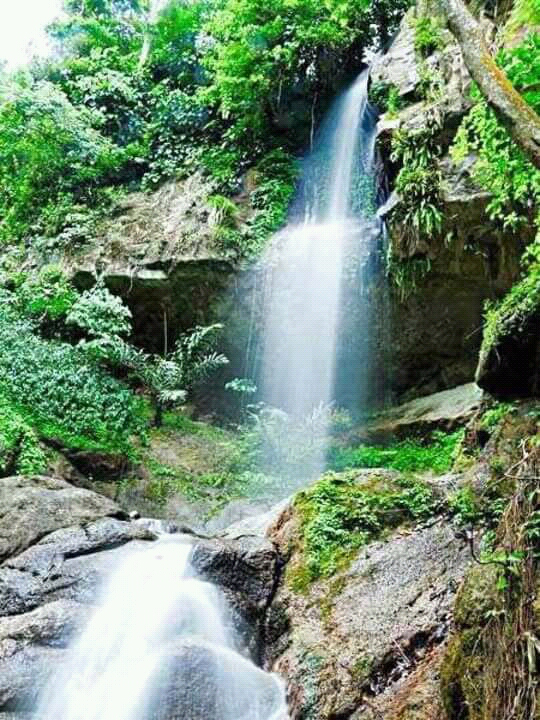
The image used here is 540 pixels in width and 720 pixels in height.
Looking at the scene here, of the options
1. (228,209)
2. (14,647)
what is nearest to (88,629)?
(14,647)

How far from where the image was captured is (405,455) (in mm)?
9414

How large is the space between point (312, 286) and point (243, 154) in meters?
3.85

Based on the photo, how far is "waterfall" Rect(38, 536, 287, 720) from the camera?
4.09 m

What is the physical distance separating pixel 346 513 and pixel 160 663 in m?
1.82

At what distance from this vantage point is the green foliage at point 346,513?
4.95 m

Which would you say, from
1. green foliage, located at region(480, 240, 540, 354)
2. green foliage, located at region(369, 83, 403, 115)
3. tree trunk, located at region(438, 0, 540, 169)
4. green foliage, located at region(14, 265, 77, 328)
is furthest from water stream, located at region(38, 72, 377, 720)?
green foliage, located at region(369, 83, 403, 115)

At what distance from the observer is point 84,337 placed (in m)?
12.0

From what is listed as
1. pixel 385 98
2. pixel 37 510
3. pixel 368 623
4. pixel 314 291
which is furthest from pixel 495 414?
pixel 385 98

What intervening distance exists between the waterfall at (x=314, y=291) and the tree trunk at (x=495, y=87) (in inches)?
232

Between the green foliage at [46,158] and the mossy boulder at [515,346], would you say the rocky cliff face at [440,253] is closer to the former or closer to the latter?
the mossy boulder at [515,346]

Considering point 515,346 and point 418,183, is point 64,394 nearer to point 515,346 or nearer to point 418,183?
point 418,183

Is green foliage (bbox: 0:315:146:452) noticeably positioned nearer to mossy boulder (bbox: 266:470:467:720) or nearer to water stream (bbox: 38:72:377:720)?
water stream (bbox: 38:72:377:720)

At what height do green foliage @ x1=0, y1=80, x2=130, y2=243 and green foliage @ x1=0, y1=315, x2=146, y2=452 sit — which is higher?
green foliage @ x1=0, y1=80, x2=130, y2=243

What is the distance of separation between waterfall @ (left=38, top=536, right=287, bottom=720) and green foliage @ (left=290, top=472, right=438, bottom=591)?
30.1 inches
